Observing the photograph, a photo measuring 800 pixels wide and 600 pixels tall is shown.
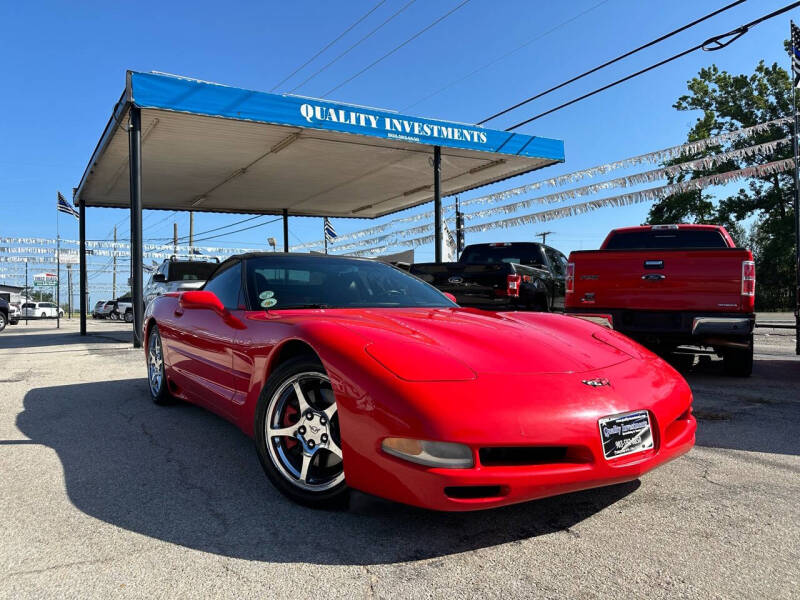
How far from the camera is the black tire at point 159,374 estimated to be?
4727 mm

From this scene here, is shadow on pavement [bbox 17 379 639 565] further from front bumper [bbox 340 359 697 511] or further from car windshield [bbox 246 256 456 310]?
car windshield [bbox 246 256 456 310]

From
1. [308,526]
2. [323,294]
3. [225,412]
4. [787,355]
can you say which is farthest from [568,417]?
[787,355]

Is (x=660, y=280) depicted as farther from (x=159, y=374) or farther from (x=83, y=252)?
(x=83, y=252)

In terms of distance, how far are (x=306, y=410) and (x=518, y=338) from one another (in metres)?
1.08

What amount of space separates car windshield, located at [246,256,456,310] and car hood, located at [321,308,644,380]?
307mm

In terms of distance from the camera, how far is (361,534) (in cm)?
227

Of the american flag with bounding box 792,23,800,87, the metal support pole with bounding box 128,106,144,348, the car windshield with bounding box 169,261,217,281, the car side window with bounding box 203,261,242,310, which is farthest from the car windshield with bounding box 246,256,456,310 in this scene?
the american flag with bounding box 792,23,800,87

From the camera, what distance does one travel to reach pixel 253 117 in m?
10.1

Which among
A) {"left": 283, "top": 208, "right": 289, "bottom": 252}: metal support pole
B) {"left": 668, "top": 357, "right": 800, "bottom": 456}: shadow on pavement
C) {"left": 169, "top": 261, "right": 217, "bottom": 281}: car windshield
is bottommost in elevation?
{"left": 668, "top": 357, "right": 800, "bottom": 456}: shadow on pavement

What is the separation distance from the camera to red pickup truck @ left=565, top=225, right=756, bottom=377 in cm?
589

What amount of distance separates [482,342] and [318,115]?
9073mm

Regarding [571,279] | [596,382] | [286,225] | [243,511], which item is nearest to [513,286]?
[571,279]

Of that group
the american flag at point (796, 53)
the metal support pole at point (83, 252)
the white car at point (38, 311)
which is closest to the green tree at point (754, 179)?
the american flag at point (796, 53)

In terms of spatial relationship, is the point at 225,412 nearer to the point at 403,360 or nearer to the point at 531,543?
the point at 403,360
